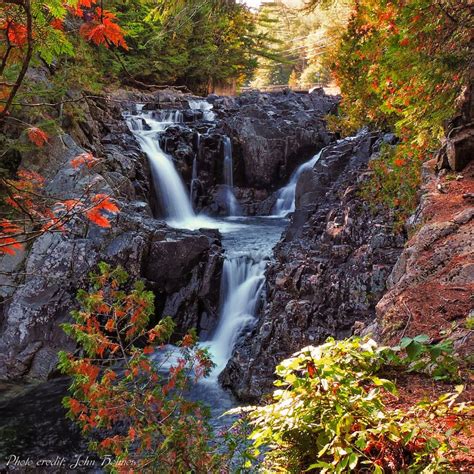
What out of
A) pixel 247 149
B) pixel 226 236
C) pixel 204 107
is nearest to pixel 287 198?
pixel 247 149

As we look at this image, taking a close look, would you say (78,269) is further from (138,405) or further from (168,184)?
(168,184)

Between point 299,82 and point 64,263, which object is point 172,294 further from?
point 299,82

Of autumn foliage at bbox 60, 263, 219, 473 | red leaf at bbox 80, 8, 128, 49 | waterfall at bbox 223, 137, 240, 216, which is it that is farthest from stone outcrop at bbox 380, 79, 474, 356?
waterfall at bbox 223, 137, 240, 216

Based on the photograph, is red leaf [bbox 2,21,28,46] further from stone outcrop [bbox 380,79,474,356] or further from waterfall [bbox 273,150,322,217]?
waterfall [bbox 273,150,322,217]

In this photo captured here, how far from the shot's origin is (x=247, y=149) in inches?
698

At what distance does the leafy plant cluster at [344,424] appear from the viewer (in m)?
1.74

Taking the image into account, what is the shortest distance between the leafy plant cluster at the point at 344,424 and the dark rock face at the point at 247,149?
14794 millimetres

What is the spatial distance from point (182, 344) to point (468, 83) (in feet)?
16.4

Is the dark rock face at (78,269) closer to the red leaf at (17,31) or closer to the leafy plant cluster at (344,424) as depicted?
the red leaf at (17,31)

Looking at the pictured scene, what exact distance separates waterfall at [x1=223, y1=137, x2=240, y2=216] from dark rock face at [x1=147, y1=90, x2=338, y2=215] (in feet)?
0.55

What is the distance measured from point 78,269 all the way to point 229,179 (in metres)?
9.36

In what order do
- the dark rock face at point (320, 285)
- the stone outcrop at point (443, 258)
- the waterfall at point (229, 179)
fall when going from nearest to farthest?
the stone outcrop at point (443, 258) < the dark rock face at point (320, 285) < the waterfall at point (229, 179)

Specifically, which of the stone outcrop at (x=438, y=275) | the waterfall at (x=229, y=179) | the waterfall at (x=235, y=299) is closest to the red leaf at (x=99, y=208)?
the stone outcrop at (x=438, y=275)

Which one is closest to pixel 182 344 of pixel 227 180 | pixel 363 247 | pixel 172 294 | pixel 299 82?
pixel 363 247
